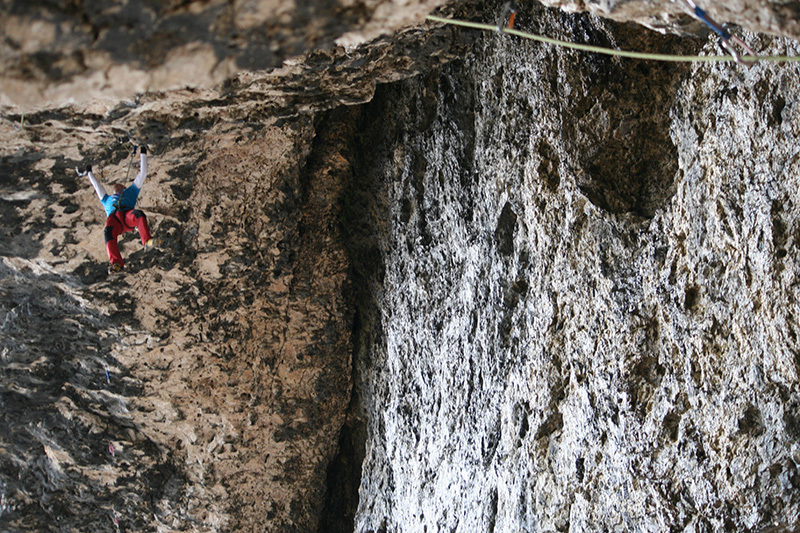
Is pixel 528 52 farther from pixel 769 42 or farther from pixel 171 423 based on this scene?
pixel 171 423

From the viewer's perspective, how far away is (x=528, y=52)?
3.06m

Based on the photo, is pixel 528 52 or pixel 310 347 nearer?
pixel 528 52

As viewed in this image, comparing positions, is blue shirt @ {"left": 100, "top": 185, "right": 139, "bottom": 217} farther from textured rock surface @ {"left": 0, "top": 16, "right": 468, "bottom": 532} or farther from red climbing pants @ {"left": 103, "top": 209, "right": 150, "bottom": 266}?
textured rock surface @ {"left": 0, "top": 16, "right": 468, "bottom": 532}

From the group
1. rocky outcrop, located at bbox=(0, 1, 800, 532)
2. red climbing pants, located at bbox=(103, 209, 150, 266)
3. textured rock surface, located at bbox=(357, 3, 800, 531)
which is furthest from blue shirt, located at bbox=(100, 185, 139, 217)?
textured rock surface, located at bbox=(357, 3, 800, 531)

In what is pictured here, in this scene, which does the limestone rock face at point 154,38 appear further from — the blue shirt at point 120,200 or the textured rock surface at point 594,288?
the blue shirt at point 120,200

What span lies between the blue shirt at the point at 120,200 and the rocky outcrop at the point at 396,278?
0.30m

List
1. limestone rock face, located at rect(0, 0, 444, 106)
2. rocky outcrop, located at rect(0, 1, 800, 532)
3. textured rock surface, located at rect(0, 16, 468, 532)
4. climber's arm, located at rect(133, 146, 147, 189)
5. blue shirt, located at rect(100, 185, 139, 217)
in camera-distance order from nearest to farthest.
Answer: limestone rock face, located at rect(0, 0, 444, 106) < rocky outcrop, located at rect(0, 1, 800, 532) < climber's arm, located at rect(133, 146, 147, 189) < blue shirt, located at rect(100, 185, 139, 217) < textured rock surface, located at rect(0, 16, 468, 532)

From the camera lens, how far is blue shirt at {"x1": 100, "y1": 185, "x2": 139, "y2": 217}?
10.7ft

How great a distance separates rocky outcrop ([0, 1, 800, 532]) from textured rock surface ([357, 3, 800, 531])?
0.04 ft

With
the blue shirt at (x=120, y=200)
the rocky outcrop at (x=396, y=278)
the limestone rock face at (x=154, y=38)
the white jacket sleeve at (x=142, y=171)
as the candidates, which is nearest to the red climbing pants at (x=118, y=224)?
the blue shirt at (x=120, y=200)

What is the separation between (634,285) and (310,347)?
274 centimetres

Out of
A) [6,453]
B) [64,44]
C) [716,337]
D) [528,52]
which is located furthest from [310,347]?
[64,44]

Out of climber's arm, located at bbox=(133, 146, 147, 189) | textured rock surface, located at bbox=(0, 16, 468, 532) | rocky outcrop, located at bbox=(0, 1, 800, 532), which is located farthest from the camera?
textured rock surface, located at bbox=(0, 16, 468, 532)

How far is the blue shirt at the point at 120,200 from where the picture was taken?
129 inches
